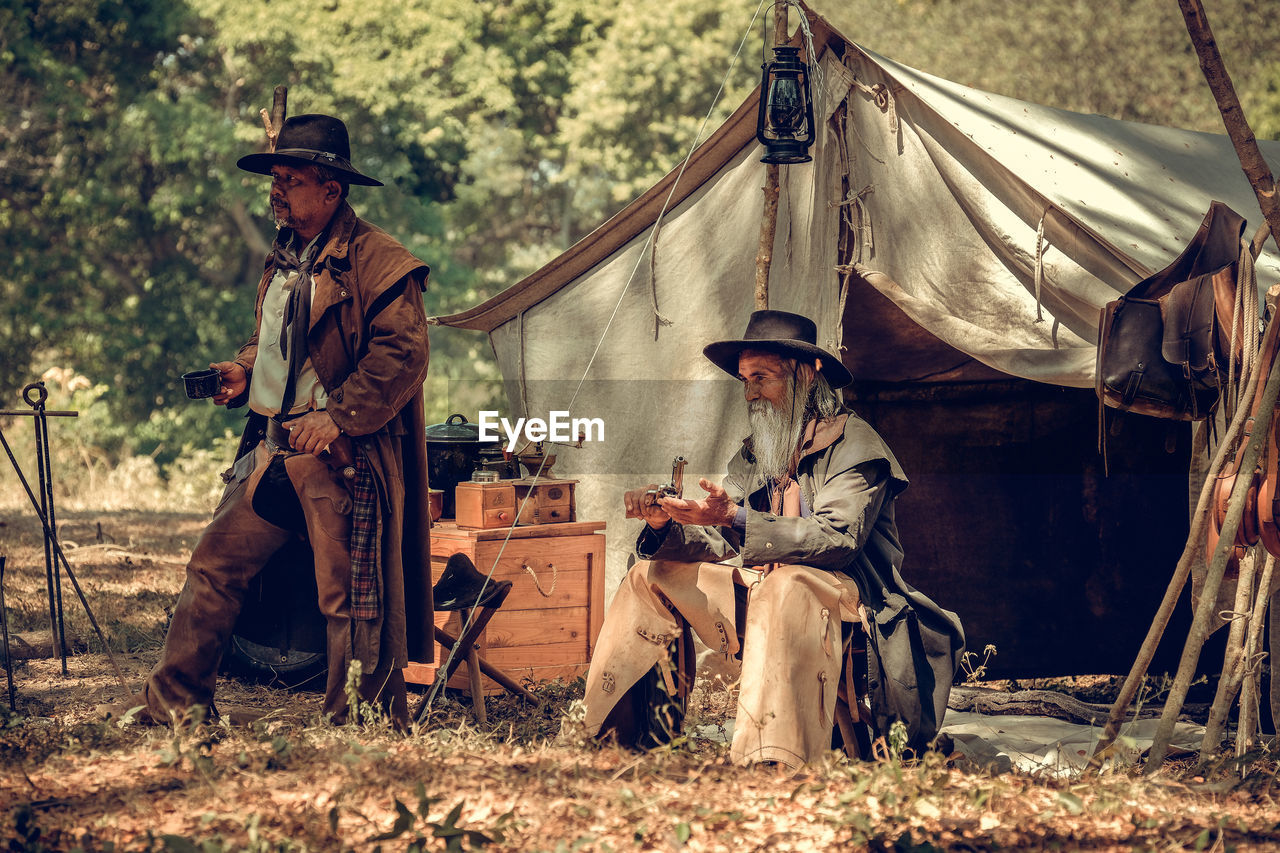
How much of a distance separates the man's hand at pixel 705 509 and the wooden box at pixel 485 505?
148 cm

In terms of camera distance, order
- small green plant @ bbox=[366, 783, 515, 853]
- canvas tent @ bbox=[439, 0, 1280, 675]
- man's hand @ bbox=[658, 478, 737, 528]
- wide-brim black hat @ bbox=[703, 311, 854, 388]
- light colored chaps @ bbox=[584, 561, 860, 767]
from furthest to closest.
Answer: canvas tent @ bbox=[439, 0, 1280, 675] → wide-brim black hat @ bbox=[703, 311, 854, 388] → man's hand @ bbox=[658, 478, 737, 528] → light colored chaps @ bbox=[584, 561, 860, 767] → small green plant @ bbox=[366, 783, 515, 853]

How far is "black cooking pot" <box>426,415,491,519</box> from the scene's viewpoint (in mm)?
5203

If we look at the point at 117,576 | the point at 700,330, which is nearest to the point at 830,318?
the point at 700,330

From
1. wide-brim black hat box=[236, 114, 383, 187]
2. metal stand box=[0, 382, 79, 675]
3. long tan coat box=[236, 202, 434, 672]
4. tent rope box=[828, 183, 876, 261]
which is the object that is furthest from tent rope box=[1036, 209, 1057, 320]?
metal stand box=[0, 382, 79, 675]

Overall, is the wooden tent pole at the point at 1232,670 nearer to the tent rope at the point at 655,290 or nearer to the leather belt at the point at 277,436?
the tent rope at the point at 655,290

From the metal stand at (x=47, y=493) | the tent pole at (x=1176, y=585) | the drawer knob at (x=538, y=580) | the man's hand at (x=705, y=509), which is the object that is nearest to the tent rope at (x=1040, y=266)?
the tent pole at (x=1176, y=585)

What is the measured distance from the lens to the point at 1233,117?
12.1ft

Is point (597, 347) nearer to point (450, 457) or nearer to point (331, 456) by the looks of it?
point (450, 457)

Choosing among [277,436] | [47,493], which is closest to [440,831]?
[277,436]

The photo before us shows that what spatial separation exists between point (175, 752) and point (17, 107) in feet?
46.0

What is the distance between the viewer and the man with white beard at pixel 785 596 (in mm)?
3449

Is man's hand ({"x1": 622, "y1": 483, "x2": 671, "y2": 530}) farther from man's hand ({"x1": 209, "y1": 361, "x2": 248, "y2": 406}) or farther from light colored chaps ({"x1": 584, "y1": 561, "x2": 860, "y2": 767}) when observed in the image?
man's hand ({"x1": 209, "y1": 361, "x2": 248, "y2": 406})

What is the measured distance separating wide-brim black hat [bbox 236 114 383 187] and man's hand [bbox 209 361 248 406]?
0.61 meters

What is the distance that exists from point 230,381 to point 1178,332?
2.85 metres
